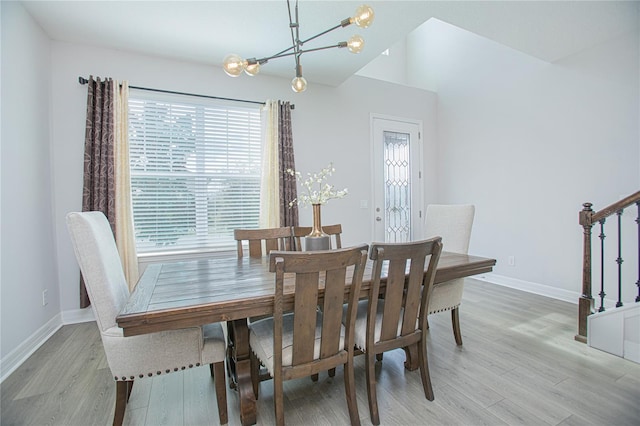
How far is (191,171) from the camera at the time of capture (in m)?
3.48

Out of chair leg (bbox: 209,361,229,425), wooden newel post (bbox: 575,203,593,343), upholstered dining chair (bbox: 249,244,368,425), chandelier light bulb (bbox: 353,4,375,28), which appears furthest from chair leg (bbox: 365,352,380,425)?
wooden newel post (bbox: 575,203,593,343)

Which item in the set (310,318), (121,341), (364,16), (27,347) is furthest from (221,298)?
(27,347)

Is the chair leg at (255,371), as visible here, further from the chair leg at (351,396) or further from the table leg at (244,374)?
the chair leg at (351,396)

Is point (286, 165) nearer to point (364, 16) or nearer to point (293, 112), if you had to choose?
point (293, 112)

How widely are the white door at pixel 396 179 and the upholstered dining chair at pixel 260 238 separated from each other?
2.12 meters

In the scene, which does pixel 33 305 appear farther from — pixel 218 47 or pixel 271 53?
pixel 271 53

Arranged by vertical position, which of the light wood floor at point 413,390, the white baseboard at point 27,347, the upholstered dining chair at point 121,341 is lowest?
the light wood floor at point 413,390

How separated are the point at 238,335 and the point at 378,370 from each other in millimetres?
1057

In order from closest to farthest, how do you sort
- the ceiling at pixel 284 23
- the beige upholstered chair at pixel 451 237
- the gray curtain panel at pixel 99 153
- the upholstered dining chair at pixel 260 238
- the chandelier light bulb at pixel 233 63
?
the chandelier light bulb at pixel 233 63, the beige upholstered chair at pixel 451 237, the ceiling at pixel 284 23, the upholstered dining chair at pixel 260 238, the gray curtain panel at pixel 99 153

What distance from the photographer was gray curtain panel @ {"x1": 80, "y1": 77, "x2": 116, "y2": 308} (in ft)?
9.73

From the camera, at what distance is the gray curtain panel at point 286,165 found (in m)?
3.75

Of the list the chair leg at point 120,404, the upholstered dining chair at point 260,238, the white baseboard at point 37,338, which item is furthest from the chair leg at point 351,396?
the white baseboard at point 37,338

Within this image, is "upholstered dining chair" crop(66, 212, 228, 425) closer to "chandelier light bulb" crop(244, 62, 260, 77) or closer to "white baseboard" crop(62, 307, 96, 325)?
"chandelier light bulb" crop(244, 62, 260, 77)

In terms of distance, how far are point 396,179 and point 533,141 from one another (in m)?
1.78
